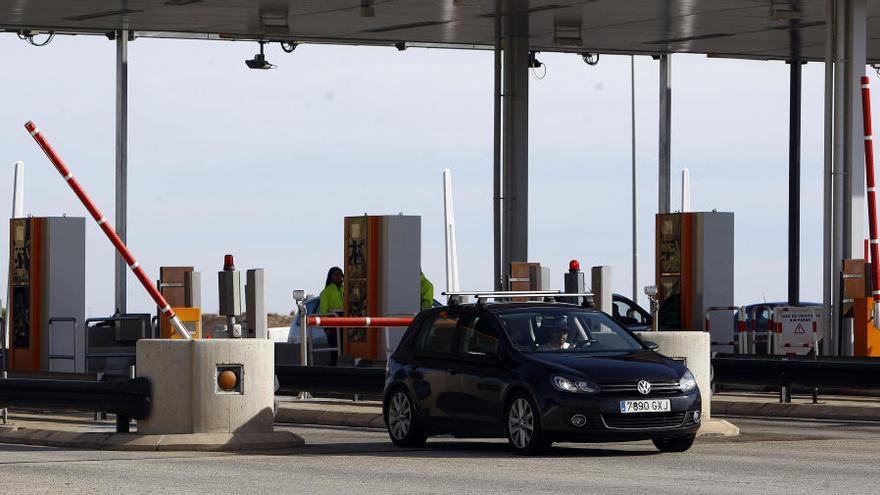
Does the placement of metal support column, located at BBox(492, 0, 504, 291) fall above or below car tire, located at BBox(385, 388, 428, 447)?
above

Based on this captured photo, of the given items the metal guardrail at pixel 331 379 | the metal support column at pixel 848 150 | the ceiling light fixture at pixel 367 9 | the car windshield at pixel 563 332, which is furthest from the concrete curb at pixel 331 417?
the ceiling light fixture at pixel 367 9

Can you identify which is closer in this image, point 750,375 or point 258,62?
point 750,375

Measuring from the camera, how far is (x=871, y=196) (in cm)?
2489

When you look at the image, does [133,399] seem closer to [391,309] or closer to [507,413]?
[507,413]

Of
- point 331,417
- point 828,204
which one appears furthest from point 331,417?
point 828,204

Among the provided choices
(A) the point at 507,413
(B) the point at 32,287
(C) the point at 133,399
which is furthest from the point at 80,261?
(A) the point at 507,413

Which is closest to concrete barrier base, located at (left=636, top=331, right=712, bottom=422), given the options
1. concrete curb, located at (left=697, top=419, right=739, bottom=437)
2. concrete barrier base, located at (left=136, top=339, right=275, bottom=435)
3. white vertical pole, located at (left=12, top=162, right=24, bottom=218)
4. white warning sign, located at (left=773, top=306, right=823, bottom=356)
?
concrete curb, located at (left=697, top=419, right=739, bottom=437)

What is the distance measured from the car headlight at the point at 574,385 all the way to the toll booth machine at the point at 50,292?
13.8m

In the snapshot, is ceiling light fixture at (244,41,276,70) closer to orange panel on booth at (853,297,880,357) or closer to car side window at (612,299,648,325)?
car side window at (612,299,648,325)

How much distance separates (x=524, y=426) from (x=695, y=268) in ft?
49.2

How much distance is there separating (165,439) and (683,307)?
15.4 metres

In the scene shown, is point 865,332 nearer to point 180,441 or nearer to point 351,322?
point 351,322

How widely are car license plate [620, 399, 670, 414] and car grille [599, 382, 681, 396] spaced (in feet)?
0.25

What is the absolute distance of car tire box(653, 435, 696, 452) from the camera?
17172 millimetres
